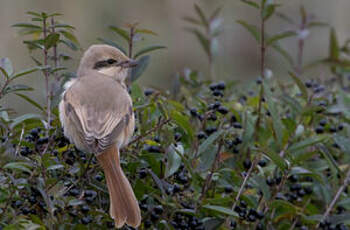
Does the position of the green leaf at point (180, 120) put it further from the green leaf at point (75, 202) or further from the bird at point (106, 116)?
the green leaf at point (75, 202)

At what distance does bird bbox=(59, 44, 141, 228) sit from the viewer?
2848mm

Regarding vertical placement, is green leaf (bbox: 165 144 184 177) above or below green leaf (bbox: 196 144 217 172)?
above

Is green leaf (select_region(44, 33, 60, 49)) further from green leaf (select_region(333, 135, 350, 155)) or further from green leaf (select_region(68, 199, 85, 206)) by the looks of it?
green leaf (select_region(333, 135, 350, 155))

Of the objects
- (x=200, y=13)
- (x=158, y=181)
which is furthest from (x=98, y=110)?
(x=200, y=13)

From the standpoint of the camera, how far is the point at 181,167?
326 centimetres

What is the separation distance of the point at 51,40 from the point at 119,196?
3.09 feet

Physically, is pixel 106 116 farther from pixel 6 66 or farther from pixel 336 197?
pixel 336 197

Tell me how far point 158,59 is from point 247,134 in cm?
522

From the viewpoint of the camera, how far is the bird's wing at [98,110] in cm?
338

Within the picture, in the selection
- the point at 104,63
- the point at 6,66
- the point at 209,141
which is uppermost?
the point at 6,66

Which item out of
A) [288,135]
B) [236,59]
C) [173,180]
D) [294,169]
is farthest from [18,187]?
[236,59]

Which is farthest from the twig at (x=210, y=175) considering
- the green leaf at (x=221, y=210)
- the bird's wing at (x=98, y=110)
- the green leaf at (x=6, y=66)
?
the green leaf at (x=6, y=66)

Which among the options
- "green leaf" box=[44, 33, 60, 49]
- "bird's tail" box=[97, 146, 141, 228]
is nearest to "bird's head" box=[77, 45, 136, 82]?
"green leaf" box=[44, 33, 60, 49]

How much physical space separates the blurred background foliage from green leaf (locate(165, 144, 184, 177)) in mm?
4923
